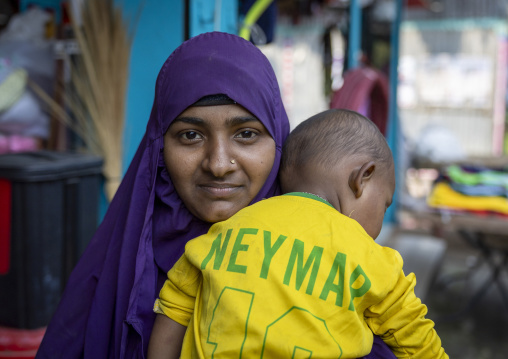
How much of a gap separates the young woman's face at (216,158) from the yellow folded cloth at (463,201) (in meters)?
2.74

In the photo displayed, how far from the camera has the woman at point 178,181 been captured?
4.46 ft

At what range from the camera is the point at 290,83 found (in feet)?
31.3

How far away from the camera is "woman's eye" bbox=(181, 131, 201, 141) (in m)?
1.39

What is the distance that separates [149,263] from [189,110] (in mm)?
447

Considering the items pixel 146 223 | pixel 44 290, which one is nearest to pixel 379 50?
pixel 44 290

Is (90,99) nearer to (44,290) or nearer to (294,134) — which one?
(44,290)

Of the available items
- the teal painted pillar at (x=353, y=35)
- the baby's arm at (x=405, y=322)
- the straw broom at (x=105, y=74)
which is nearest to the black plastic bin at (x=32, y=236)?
the straw broom at (x=105, y=74)

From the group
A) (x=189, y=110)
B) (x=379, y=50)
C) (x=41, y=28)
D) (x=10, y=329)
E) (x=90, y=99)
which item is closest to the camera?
(x=189, y=110)

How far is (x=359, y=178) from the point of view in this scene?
51.9 inches

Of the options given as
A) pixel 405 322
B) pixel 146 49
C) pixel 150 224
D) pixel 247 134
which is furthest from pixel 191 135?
pixel 146 49

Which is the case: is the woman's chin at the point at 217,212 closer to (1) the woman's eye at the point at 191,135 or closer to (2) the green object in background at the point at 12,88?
(1) the woman's eye at the point at 191,135

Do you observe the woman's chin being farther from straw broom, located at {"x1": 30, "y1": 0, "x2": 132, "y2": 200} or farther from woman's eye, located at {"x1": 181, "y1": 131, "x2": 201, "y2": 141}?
straw broom, located at {"x1": 30, "y1": 0, "x2": 132, "y2": 200}

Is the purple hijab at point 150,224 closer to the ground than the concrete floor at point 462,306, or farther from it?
farther from it

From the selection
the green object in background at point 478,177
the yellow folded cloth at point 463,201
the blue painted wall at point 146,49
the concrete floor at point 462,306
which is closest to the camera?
the blue painted wall at point 146,49
